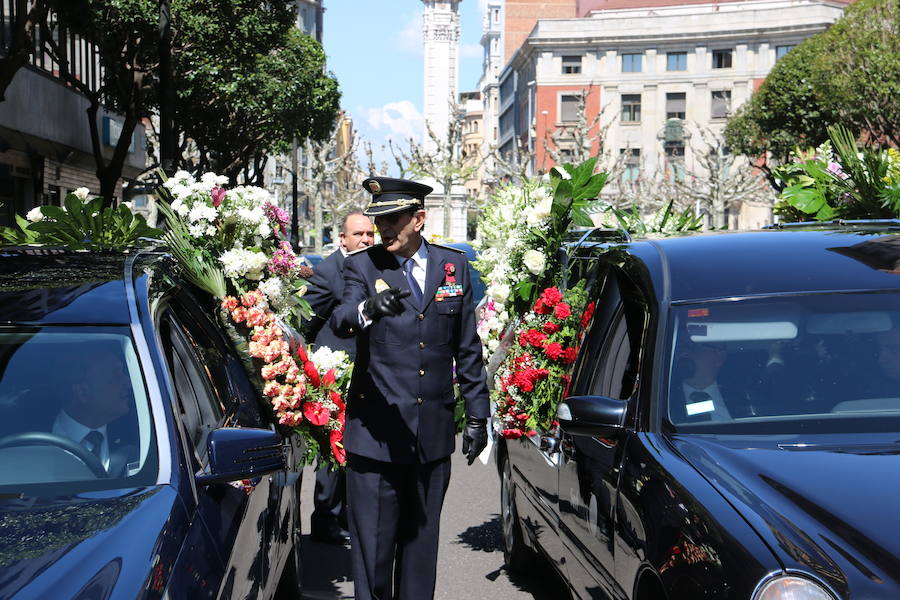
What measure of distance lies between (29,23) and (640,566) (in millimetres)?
12886

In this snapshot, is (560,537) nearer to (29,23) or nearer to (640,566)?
(640,566)

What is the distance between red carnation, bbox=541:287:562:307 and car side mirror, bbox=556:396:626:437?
2323 millimetres

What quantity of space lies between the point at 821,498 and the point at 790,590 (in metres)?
0.47

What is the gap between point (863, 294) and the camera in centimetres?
445

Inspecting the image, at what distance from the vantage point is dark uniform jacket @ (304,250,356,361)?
7621 millimetres

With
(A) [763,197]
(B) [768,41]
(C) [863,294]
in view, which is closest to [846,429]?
(C) [863,294]

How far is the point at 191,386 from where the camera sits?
423 centimetres

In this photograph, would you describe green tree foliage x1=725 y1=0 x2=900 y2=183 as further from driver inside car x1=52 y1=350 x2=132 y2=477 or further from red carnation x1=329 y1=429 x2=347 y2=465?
driver inside car x1=52 y1=350 x2=132 y2=477

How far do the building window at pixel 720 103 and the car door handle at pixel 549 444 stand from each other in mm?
81235

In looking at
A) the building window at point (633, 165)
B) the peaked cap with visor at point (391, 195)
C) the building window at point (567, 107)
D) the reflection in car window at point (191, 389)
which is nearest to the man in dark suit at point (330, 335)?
the peaked cap with visor at point (391, 195)

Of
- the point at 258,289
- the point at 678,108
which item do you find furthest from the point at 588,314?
the point at 678,108

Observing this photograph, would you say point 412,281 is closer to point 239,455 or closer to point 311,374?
point 311,374

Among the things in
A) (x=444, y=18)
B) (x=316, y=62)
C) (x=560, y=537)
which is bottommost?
(x=560, y=537)

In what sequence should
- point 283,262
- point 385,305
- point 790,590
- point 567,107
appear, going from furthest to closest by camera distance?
point 567,107 → point 283,262 → point 385,305 → point 790,590
